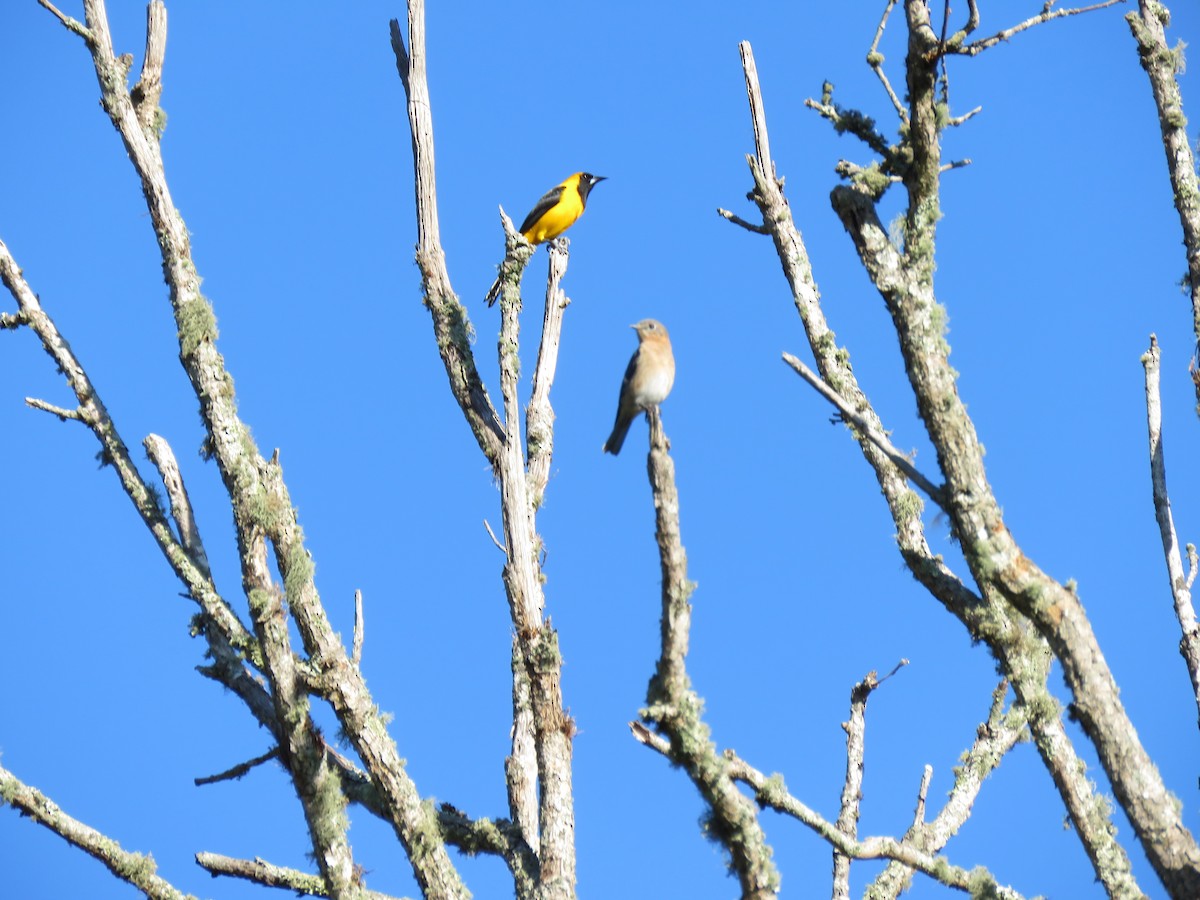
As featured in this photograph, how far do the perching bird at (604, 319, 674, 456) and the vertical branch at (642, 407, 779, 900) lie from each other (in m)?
4.45

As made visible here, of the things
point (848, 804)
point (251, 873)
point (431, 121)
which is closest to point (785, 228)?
point (431, 121)

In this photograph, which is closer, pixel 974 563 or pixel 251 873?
pixel 974 563

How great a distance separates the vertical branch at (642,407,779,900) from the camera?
511 centimetres

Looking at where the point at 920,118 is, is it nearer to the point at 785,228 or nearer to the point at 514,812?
the point at 785,228

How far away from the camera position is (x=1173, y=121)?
752 centimetres

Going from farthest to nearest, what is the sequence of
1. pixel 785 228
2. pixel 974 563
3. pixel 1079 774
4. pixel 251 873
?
1. pixel 785 228
2. pixel 251 873
3. pixel 1079 774
4. pixel 974 563

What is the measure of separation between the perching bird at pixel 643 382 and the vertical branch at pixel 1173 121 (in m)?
3.90

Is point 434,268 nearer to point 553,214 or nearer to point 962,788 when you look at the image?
point 962,788

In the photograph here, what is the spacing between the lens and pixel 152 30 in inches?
332

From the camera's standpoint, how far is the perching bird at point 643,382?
9.98m

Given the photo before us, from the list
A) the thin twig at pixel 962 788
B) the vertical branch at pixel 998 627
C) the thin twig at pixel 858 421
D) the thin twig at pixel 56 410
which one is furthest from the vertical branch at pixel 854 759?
the thin twig at pixel 56 410

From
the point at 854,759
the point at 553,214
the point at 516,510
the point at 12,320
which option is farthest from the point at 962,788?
the point at 553,214

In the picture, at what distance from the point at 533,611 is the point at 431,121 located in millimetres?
3473

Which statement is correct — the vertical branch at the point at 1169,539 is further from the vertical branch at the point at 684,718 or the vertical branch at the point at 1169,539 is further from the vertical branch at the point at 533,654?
the vertical branch at the point at 533,654
